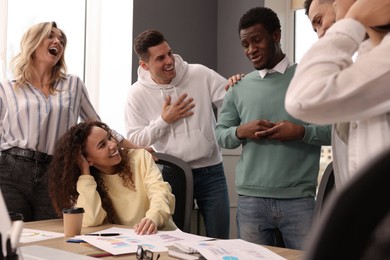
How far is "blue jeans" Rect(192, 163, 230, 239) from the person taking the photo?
263 centimetres

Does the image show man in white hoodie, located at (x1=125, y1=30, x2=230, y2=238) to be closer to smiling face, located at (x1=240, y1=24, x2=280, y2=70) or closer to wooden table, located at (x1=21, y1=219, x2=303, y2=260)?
smiling face, located at (x1=240, y1=24, x2=280, y2=70)

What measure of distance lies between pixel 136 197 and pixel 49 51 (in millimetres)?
939

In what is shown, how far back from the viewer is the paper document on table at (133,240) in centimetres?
147

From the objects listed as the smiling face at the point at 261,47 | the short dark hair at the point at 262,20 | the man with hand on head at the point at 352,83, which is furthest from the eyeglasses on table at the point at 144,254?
the short dark hair at the point at 262,20

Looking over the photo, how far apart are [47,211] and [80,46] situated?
2011mm

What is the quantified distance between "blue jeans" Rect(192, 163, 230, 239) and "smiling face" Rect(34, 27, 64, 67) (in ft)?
3.01

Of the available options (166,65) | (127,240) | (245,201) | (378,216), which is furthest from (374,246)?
(166,65)

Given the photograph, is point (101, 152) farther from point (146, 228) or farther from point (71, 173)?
point (146, 228)

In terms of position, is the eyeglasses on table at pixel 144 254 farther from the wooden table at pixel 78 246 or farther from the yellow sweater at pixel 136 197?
the yellow sweater at pixel 136 197

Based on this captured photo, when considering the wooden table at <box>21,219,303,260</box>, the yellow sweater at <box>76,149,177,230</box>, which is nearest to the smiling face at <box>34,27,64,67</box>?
the yellow sweater at <box>76,149,177,230</box>

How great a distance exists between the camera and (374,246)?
0.39 m

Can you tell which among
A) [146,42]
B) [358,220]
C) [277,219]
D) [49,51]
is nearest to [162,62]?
[146,42]

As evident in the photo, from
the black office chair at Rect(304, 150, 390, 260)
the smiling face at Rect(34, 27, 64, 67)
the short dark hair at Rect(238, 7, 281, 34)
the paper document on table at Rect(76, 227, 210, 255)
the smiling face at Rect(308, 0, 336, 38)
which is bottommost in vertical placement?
the paper document on table at Rect(76, 227, 210, 255)

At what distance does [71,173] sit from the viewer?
2.16 metres
